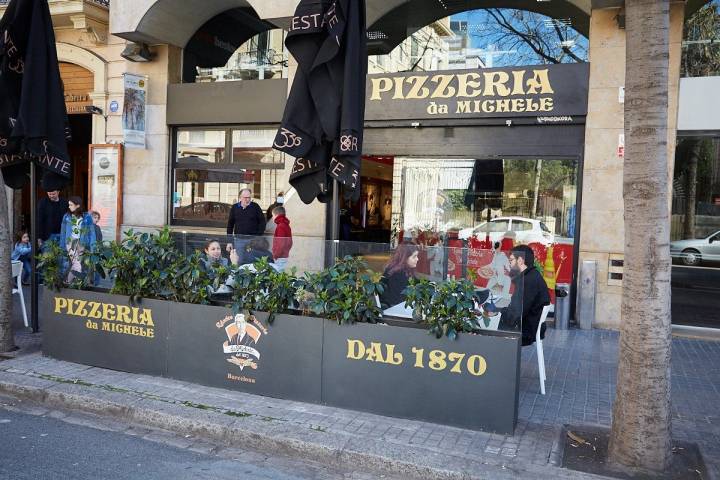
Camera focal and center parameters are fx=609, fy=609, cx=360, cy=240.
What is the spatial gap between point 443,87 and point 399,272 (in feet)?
18.0

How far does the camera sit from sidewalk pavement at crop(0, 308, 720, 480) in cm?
424

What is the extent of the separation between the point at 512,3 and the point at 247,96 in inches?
192

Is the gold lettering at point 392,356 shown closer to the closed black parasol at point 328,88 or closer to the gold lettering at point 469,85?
the closed black parasol at point 328,88

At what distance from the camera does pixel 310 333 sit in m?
5.21

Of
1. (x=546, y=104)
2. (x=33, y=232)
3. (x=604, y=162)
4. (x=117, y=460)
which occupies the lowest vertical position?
(x=117, y=460)

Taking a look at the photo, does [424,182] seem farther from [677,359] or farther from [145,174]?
[145,174]

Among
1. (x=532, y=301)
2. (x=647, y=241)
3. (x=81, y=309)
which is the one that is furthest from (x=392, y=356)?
(x=81, y=309)

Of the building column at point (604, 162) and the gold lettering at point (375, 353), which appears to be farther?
the building column at point (604, 162)

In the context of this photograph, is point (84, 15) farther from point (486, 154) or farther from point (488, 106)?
point (486, 154)

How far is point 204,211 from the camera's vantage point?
11922 millimetres

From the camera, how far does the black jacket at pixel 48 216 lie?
10.2 metres

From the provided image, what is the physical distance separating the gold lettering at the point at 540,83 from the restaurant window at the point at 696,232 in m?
2.02

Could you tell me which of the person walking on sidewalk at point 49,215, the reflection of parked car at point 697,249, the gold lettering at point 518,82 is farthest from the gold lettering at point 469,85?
the person walking on sidewalk at point 49,215

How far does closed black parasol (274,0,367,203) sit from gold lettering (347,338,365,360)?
1305 mm
